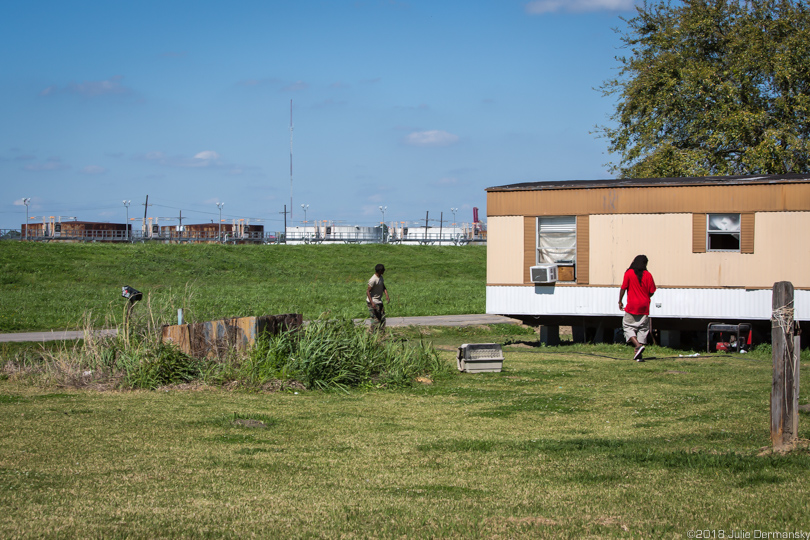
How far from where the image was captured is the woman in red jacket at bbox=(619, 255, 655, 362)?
41.0 feet

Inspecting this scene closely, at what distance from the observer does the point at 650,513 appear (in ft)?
13.8

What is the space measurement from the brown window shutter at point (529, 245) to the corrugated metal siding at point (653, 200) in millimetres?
162

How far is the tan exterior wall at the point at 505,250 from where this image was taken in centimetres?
1588

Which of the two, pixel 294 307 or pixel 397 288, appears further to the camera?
pixel 397 288

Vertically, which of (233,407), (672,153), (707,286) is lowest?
(233,407)

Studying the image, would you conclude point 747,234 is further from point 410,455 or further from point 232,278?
point 232,278

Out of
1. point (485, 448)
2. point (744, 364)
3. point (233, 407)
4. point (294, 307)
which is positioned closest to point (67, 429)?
point (233, 407)

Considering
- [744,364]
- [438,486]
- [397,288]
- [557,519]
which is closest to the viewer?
[557,519]

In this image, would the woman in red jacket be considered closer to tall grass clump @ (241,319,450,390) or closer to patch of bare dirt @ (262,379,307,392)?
tall grass clump @ (241,319,450,390)

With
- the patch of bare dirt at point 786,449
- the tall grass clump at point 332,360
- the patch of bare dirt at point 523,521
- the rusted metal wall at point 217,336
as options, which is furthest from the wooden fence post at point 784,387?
the rusted metal wall at point 217,336

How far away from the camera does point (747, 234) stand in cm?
1455

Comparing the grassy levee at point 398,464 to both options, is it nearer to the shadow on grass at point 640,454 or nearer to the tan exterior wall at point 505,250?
the shadow on grass at point 640,454

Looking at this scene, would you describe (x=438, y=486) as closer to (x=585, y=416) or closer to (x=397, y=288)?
(x=585, y=416)

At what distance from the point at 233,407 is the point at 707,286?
9.96 metres
